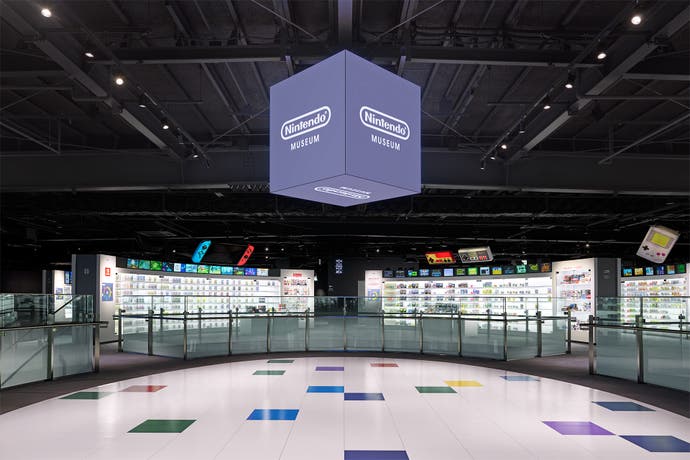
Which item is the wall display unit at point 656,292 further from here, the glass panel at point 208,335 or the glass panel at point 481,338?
the glass panel at point 208,335

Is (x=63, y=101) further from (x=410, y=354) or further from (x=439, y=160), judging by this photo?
(x=410, y=354)

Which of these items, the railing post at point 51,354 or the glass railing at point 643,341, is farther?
the railing post at point 51,354

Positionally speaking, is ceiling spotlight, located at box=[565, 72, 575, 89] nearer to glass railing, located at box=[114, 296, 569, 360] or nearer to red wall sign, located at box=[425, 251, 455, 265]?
glass railing, located at box=[114, 296, 569, 360]

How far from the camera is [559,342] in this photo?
11.4m

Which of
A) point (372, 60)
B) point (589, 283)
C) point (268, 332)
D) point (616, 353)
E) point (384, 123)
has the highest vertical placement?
point (372, 60)

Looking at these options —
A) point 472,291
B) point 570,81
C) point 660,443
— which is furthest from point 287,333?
point 472,291

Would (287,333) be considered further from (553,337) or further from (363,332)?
(553,337)

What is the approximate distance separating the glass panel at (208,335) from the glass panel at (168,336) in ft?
0.61

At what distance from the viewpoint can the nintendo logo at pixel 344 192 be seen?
15.4ft

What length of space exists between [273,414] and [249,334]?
572 cm

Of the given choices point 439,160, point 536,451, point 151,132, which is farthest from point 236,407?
point 439,160

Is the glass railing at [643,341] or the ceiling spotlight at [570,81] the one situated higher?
the ceiling spotlight at [570,81]

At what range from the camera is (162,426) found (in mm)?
5168

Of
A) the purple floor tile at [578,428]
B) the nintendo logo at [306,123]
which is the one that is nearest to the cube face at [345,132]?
the nintendo logo at [306,123]
